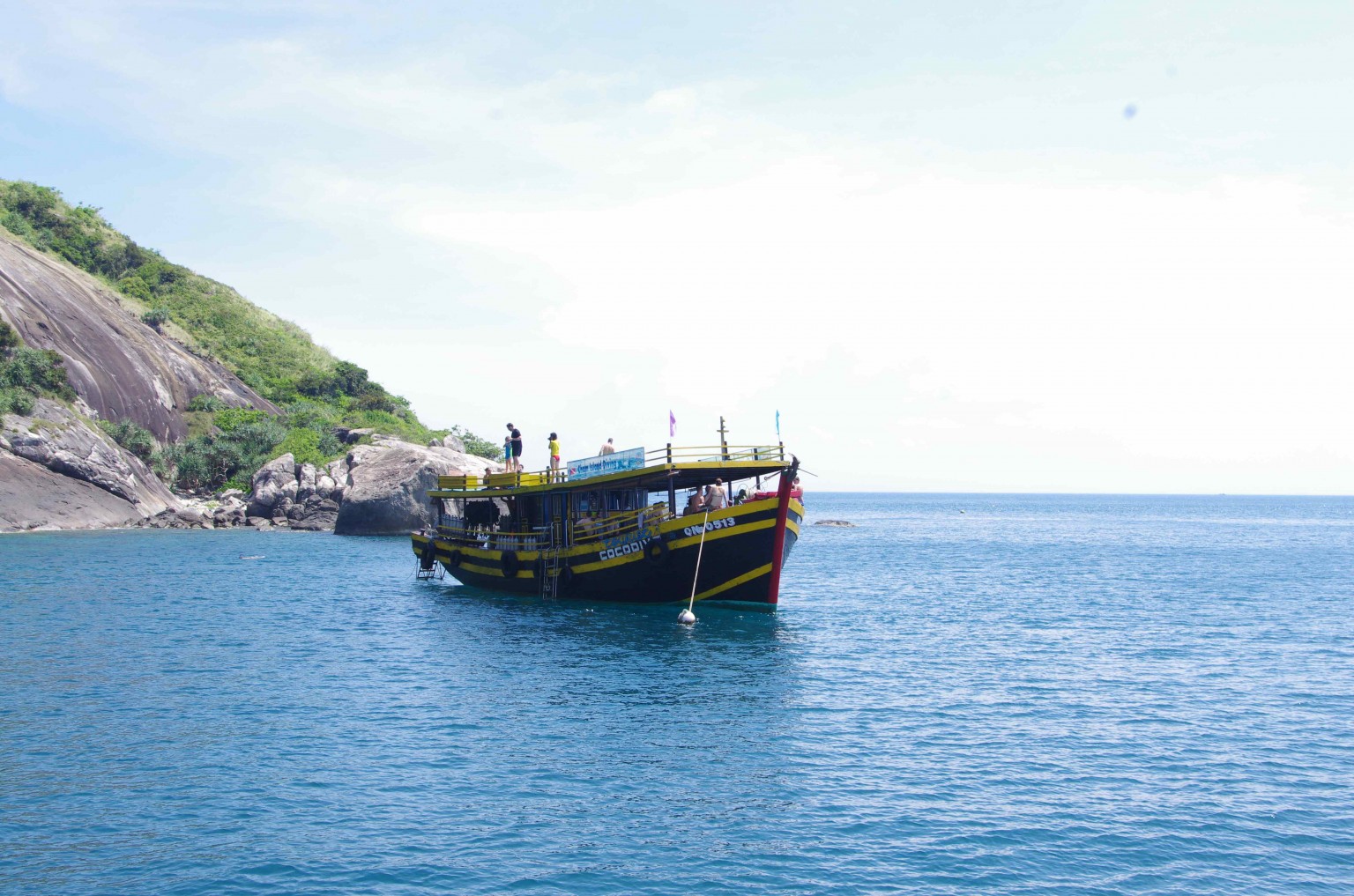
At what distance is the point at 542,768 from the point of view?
17.2 meters

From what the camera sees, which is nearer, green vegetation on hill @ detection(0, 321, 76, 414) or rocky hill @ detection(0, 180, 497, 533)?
green vegetation on hill @ detection(0, 321, 76, 414)

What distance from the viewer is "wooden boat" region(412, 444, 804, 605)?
30.5m

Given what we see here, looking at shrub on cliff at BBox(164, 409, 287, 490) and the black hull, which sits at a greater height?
shrub on cliff at BBox(164, 409, 287, 490)

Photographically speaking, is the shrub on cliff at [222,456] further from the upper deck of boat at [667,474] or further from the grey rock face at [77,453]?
the upper deck of boat at [667,474]

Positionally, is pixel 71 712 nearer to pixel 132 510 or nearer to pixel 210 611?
pixel 210 611

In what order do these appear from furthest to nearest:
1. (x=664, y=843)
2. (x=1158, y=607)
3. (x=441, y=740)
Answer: (x=1158, y=607) < (x=441, y=740) < (x=664, y=843)

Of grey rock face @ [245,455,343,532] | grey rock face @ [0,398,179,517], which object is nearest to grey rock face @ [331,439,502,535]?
grey rock face @ [245,455,343,532]

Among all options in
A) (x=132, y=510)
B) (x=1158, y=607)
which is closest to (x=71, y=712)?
(x=1158, y=607)

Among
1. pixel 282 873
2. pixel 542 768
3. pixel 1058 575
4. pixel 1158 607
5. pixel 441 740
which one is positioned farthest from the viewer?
pixel 1058 575

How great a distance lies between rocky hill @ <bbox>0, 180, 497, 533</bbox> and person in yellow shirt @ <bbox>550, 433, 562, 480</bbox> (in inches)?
1391

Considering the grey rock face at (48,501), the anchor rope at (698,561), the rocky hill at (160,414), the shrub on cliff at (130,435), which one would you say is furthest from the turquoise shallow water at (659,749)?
the shrub on cliff at (130,435)

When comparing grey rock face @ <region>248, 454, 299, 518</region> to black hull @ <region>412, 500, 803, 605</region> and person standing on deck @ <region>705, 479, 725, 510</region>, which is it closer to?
black hull @ <region>412, 500, 803, 605</region>

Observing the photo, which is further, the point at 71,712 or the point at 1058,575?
the point at 1058,575

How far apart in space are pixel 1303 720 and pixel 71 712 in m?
26.1
